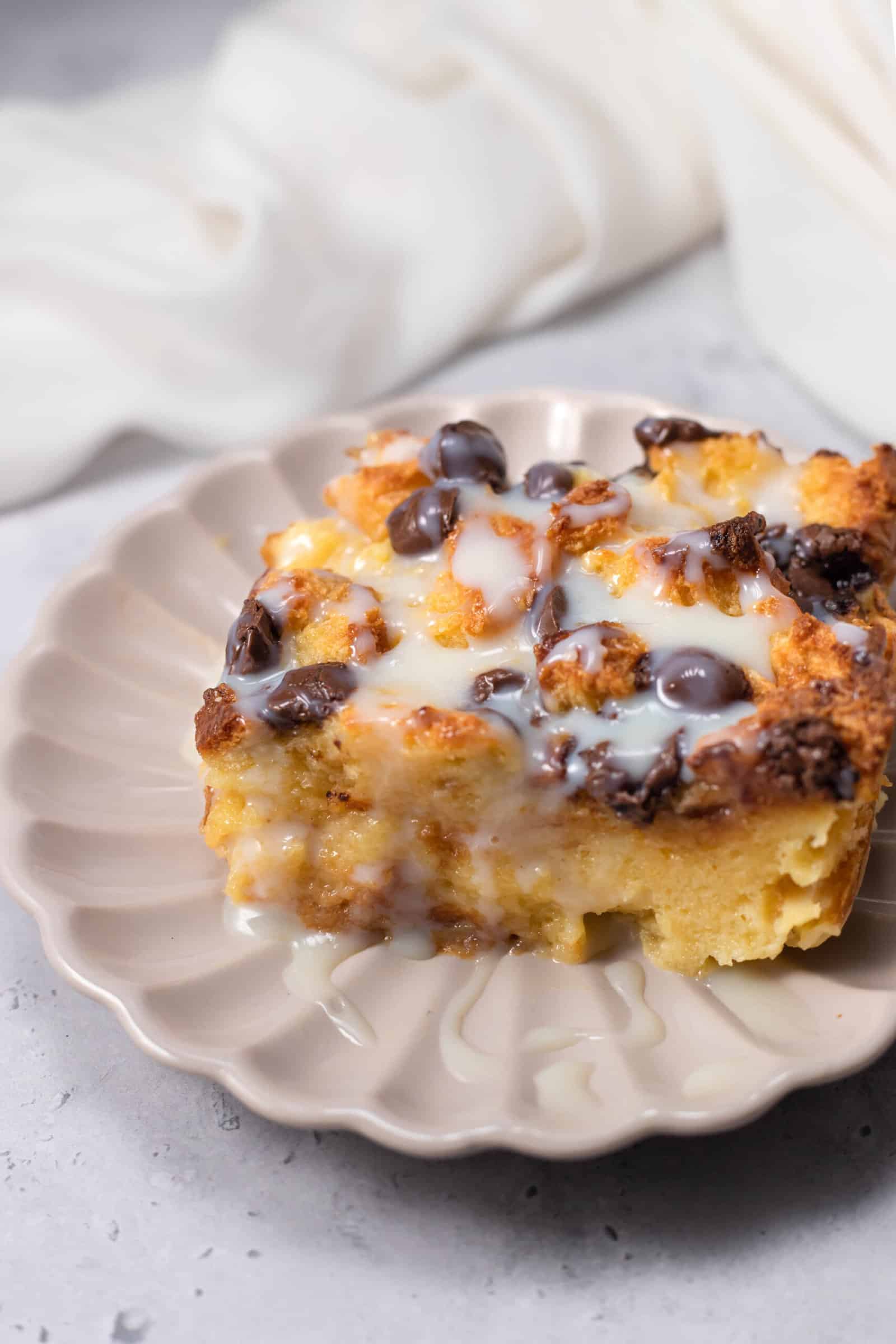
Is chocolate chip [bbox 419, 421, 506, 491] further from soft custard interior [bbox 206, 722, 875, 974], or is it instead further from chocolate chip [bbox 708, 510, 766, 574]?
soft custard interior [bbox 206, 722, 875, 974]

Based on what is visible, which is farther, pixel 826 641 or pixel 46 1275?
pixel 826 641

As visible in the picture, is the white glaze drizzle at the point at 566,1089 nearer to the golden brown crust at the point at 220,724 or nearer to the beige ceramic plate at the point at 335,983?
the beige ceramic plate at the point at 335,983

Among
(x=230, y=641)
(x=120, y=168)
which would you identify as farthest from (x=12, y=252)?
(x=230, y=641)

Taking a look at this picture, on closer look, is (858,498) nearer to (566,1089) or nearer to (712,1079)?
(712,1079)

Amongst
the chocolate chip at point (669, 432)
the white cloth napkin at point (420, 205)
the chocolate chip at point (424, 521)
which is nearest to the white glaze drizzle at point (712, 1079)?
the chocolate chip at point (424, 521)

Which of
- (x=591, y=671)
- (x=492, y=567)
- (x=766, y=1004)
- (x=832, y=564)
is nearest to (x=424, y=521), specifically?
(x=492, y=567)

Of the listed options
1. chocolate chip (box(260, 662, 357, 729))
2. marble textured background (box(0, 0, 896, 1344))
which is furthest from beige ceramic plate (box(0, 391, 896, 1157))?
chocolate chip (box(260, 662, 357, 729))

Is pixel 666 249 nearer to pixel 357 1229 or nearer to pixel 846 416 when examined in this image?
pixel 846 416
